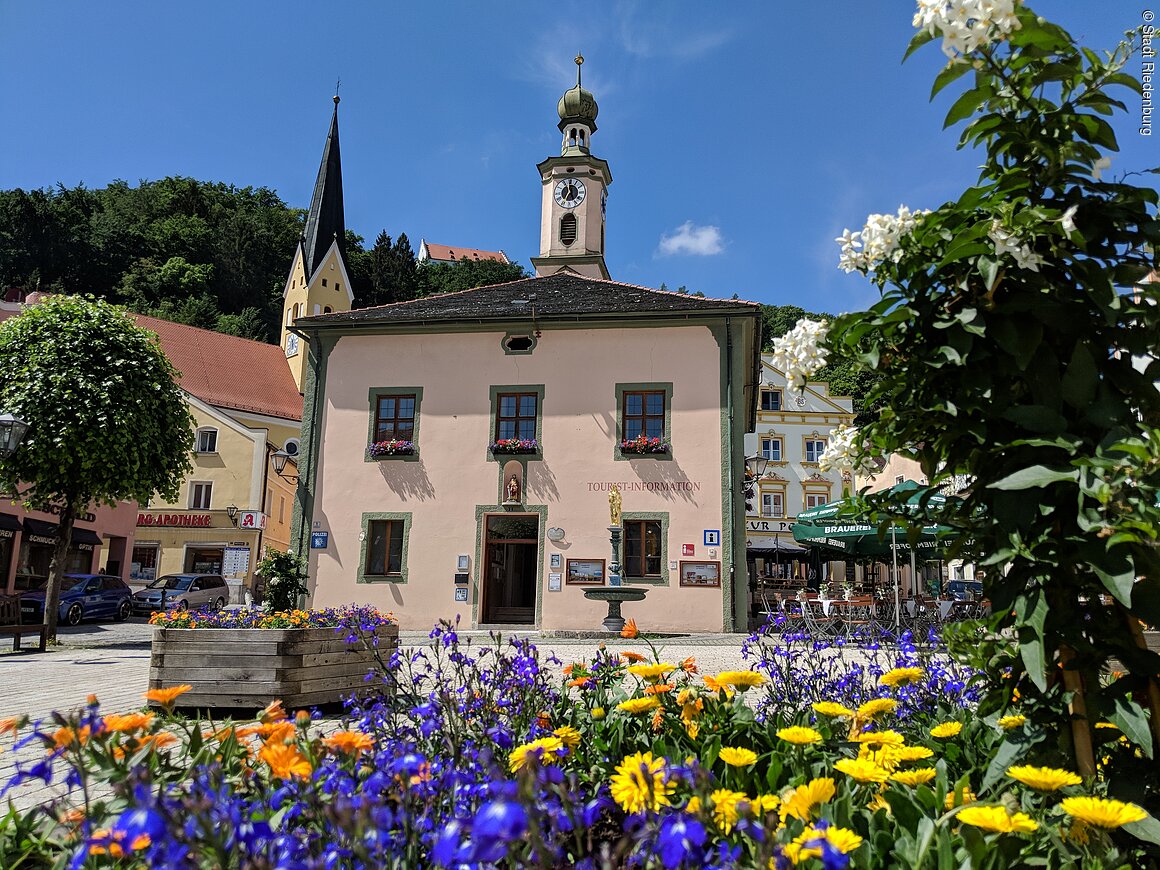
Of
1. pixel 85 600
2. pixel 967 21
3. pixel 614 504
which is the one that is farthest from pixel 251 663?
pixel 85 600

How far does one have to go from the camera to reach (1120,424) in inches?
89.7

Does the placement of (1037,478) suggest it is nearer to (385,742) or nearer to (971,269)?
(971,269)

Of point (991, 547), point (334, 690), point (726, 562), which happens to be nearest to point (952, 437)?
point (991, 547)

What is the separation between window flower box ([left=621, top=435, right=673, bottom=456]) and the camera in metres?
20.2

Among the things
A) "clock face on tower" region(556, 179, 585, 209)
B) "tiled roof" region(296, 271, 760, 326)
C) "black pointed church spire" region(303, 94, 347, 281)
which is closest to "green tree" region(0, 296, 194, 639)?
"tiled roof" region(296, 271, 760, 326)

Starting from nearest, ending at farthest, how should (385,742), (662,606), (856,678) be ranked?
(385,742) < (856,678) < (662,606)

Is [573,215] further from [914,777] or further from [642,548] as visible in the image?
[914,777]

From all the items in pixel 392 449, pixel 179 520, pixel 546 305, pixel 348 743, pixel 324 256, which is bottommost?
pixel 348 743

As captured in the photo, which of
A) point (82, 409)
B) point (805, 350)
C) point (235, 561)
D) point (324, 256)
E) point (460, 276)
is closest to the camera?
point (805, 350)

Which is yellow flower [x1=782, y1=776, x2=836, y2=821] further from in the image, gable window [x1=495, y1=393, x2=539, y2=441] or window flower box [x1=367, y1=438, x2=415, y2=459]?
window flower box [x1=367, y1=438, x2=415, y2=459]

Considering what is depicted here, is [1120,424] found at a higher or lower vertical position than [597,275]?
lower

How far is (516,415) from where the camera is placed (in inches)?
841

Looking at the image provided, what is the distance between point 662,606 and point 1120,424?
17.6 meters

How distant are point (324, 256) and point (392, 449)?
144ft
